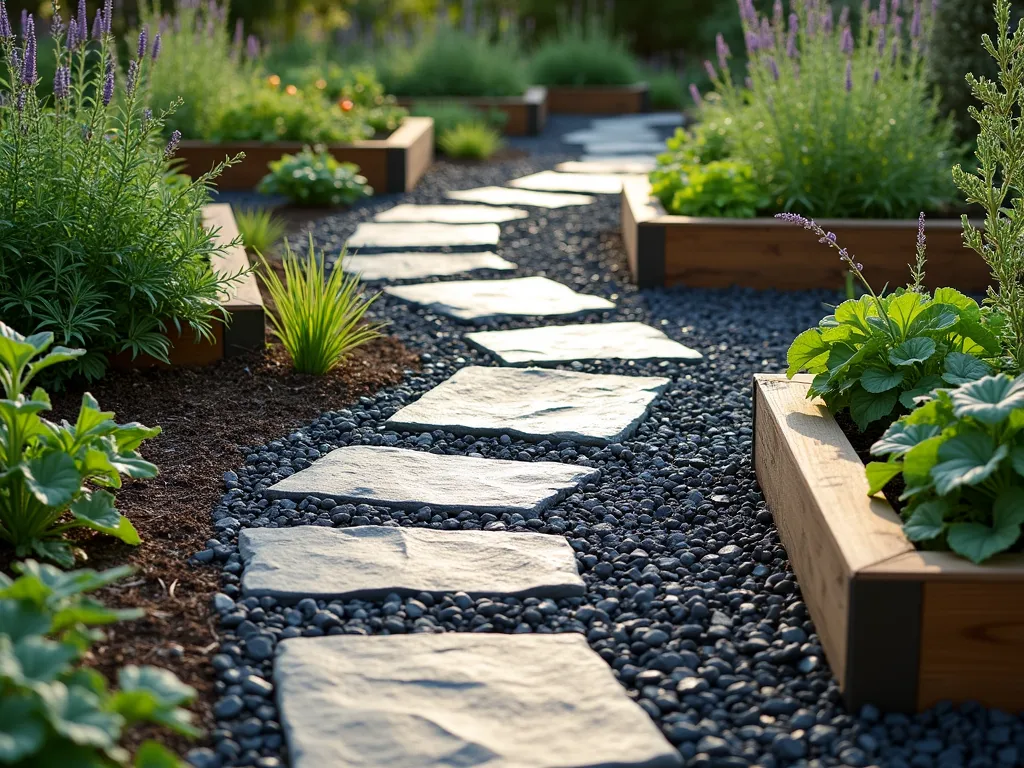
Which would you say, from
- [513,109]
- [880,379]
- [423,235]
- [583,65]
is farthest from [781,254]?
[583,65]

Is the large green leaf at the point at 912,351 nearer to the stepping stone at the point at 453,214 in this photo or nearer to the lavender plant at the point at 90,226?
the lavender plant at the point at 90,226

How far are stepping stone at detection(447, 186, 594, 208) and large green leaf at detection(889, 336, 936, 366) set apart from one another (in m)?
4.51

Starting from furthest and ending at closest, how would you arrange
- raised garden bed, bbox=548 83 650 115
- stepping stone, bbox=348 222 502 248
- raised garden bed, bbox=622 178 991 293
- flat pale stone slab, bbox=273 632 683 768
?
raised garden bed, bbox=548 83 650 115, stepping stone, bbox=348 222 502 248, raised garden bed, bbox=622 178 991 293, flat pale stone slab, bbox=273 632 683 768

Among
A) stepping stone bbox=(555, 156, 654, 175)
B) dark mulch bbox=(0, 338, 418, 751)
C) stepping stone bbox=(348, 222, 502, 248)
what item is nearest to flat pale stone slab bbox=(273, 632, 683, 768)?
dark mulch bbox=(0, 338, 418, 751)

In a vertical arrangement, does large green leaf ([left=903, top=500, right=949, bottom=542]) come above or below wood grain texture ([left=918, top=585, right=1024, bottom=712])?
above

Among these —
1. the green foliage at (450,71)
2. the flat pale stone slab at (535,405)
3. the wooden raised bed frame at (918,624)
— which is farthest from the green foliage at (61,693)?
the green foliage at (450,71)

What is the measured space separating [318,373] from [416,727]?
201cm

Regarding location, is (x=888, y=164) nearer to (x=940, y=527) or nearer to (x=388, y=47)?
(x=940, y=527)

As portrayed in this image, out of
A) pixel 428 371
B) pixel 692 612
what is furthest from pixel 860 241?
pixel 692 612

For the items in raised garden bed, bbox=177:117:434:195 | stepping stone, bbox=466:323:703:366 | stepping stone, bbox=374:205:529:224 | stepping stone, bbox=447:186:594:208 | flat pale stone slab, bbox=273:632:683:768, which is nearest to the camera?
flat pale stone slab, bbox=273:632:683:768

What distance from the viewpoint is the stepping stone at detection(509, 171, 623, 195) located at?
7.48 meters

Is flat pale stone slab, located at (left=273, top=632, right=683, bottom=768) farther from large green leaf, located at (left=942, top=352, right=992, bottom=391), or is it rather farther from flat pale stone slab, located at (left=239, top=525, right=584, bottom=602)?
large green leaf, located at (left=942, top=352, right=992, bottom=391)

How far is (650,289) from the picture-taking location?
513 centimetres

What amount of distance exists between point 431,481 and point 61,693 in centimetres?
152
